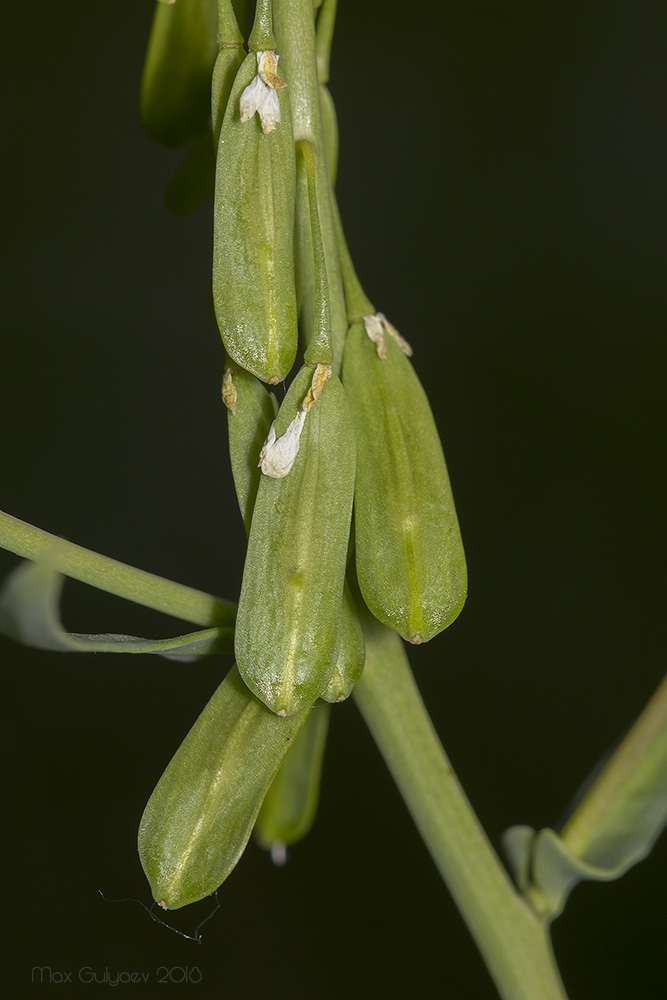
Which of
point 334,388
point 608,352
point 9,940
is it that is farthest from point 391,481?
point 608,352

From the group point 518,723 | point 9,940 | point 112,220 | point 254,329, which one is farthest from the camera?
point 112,220

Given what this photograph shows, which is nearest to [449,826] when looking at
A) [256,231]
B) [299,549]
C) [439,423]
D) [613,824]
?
[613,824]

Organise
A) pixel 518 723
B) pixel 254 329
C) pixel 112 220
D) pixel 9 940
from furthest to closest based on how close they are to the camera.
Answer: pixel 112 220, pixel 518 723, pixel 9 940, pixel 254 329

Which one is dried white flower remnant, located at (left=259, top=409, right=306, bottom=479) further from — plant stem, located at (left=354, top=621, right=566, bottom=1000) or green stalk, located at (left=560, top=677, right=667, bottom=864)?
green stalk, located at (left=560, top=677, right=667, bottom=864)

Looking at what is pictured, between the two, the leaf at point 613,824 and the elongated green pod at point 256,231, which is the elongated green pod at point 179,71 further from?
the leaf at point 613,824

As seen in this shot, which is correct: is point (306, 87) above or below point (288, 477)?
above

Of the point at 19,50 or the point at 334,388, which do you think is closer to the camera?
the point at 334,388

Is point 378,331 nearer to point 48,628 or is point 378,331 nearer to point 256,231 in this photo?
point 256,231

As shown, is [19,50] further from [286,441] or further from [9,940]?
[286,441]
